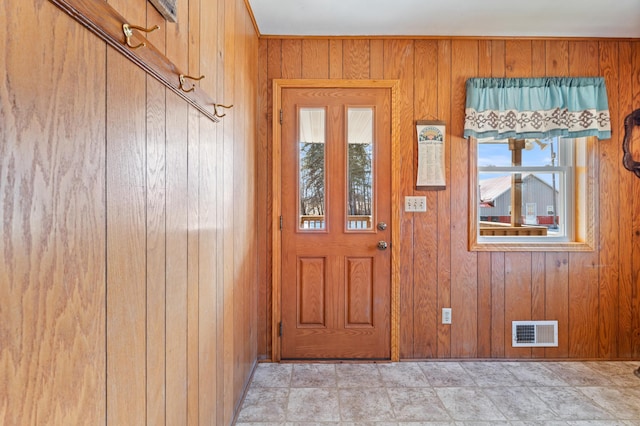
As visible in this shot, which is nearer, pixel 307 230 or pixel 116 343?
pixel 116 343

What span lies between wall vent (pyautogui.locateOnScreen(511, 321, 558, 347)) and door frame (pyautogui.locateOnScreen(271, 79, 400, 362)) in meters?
0.92

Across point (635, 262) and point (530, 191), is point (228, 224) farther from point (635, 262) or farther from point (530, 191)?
point (635, 262)

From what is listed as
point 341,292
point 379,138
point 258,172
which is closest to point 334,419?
point 341,292

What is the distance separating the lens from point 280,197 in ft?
8.65

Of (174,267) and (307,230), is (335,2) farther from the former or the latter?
(174,267)

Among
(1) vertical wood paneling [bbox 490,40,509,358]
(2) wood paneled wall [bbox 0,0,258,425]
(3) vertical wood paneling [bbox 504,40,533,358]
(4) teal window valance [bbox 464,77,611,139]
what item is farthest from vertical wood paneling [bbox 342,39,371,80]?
(2) wood paneled wall [bbox 0,0,258,425]

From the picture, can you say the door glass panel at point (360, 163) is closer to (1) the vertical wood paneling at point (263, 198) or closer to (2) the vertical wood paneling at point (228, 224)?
(1) the vertical wood paneling at point (263, 198)

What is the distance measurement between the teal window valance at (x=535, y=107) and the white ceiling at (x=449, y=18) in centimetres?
35

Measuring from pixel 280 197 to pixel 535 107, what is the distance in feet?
6.75

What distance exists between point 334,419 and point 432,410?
58 cm

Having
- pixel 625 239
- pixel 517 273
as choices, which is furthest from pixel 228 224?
pixel 625 239

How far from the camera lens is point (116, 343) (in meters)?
0.79

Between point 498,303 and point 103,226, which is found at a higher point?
point 103,226

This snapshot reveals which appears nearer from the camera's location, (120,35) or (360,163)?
(120,35)
